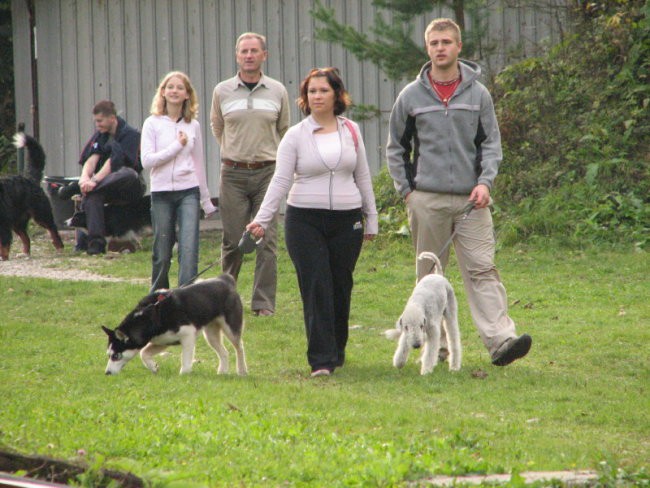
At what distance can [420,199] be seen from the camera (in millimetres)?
8000

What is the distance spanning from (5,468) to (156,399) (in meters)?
2.18

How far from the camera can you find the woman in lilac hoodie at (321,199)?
7785 mm

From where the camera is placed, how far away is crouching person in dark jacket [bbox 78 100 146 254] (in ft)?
47.7

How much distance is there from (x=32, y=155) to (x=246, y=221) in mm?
5935

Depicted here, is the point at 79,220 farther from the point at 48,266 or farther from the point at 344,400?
the point at 344,400

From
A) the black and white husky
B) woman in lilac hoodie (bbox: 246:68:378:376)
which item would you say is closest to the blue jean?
the black and white husky

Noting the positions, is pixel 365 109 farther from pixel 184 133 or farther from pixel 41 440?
pixel 41 440

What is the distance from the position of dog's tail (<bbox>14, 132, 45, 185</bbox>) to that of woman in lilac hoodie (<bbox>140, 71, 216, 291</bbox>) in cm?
578

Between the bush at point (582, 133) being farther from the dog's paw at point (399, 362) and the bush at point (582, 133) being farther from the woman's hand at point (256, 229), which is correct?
the woman's hand at point (256, 229)

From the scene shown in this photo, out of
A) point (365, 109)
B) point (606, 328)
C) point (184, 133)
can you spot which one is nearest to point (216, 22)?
point (365, 109)

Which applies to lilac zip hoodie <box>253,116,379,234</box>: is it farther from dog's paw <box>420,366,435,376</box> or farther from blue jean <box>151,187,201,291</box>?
blue jean <box>151,187,201,291</box>

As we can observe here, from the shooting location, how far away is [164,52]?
63.1 ft

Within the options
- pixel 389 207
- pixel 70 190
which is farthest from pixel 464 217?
pixel 70 190

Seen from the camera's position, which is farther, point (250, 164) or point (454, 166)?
point (250, 164)
